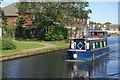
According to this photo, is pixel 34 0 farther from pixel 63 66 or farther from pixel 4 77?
pixel 4 77

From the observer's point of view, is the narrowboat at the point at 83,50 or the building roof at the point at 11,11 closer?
the narrowboat at the point at 83,50

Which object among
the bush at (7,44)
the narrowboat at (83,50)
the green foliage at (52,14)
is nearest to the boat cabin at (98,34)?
the narrowboat at (83,50)

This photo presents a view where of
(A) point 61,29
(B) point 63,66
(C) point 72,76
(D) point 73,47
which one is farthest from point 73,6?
(C) point 72,76

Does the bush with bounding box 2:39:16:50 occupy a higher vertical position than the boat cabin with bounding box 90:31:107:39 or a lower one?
lower

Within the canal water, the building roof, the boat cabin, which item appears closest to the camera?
the canal water

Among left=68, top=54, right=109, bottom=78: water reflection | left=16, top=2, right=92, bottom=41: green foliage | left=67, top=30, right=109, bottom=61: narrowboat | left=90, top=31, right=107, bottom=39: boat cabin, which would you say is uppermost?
left=16, top=2, right=92, bottom=41: green foliage

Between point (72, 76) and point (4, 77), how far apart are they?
6.87 m

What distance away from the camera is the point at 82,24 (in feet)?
244

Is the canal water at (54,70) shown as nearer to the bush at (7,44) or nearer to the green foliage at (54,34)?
the bush at (7,44)

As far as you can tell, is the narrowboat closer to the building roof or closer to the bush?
the bush

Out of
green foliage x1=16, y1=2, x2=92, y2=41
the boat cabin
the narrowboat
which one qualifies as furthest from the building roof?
the narrowboat

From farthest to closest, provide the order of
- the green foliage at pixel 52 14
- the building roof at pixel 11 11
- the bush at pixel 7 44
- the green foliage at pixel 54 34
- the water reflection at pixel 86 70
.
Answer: the building roof at pixel 11 11 → the green foliage at pixel 54 34 → the green foliage at pixel 52 14 → the bush at pixel 7 44 → the water reflection at pixel 86 70

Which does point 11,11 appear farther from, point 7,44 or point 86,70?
point 86,70

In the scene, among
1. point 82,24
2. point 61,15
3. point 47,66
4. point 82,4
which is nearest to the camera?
point 47,66
